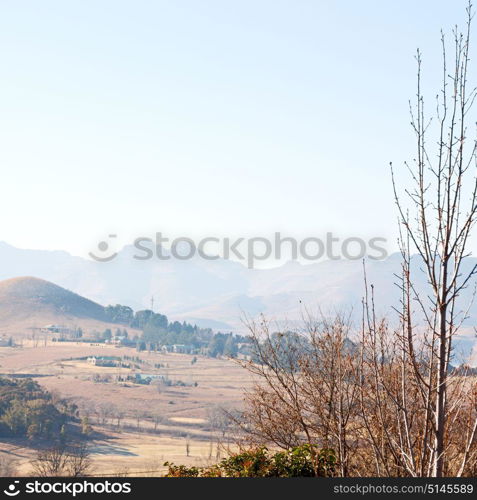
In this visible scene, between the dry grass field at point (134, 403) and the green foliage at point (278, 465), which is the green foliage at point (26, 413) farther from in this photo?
the green foliage at point (278, 465)

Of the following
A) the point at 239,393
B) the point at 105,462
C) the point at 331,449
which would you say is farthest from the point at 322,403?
the point at 239,393

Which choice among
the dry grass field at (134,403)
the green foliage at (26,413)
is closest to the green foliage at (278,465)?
the dry grass field at (134,403)

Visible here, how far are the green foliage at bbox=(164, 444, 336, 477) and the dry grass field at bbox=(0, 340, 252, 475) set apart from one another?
200ft

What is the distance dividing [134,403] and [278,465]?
5181 inches

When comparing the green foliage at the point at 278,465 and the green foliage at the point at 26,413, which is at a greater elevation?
the green foliage at the point at 278,465

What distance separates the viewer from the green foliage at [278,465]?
33.7 feet

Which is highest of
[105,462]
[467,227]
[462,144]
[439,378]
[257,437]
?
[462,144]

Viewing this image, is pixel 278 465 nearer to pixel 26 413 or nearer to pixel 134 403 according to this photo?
pixel 26 413

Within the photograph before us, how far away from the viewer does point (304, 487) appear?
6.63 meters

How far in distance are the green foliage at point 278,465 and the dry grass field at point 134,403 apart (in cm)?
6108

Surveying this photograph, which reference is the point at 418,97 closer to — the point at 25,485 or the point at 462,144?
the point at 462,144

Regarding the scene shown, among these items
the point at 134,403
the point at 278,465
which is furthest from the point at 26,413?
the point at 278,465

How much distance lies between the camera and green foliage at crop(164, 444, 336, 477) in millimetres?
10273

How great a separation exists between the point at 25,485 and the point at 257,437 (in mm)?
8630
